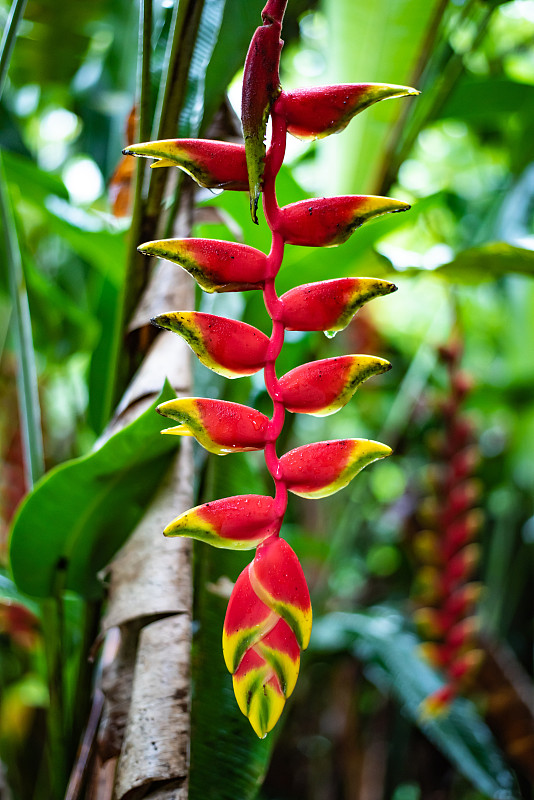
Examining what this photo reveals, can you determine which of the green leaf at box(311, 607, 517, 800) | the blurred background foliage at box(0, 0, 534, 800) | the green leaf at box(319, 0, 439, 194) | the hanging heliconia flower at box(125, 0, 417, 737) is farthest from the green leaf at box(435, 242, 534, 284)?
the green leaf at box(311, 607, 517, 800)

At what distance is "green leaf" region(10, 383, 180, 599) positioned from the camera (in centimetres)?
40

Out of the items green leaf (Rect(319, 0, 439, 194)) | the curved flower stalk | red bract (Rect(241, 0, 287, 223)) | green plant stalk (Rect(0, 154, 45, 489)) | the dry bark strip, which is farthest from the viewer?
the curved flower stalk

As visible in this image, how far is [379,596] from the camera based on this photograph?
166 centimetres

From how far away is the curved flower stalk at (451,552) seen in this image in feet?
2.71

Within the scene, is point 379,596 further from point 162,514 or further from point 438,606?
point 162,514

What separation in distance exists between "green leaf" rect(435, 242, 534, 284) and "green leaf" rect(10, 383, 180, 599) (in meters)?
0.31

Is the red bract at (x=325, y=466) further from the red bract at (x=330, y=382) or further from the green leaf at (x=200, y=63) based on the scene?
the green leaf at (x=200, y=63)

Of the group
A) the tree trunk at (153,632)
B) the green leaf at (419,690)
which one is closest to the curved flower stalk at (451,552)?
the green leaf at (419,690)

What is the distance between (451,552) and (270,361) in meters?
0.69

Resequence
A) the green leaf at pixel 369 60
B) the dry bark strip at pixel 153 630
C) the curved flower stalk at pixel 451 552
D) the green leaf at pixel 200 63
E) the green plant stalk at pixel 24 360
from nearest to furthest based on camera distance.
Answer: the dry bark strip at pixel 153 630 < the green leaf at pixel 200 63 < the green plant stalk at pixel 24 360 < the green leaf at pixel 369 60 < the curved flower stalk at pixel 451 552

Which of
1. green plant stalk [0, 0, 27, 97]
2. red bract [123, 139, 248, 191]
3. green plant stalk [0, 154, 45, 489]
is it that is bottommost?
red bract [123, 139, 248, 191]

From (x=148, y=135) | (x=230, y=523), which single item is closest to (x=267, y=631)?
(x=230, y=523)

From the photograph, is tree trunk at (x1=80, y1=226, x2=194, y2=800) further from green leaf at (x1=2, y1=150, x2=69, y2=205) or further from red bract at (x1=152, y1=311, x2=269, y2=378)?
green leaf at (x1=2, y1=150, x2=69, y2=205)

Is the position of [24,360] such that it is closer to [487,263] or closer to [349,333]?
[487,263]
